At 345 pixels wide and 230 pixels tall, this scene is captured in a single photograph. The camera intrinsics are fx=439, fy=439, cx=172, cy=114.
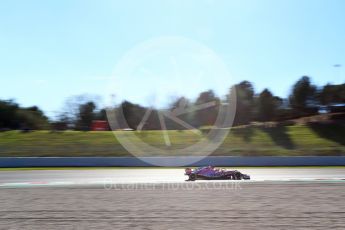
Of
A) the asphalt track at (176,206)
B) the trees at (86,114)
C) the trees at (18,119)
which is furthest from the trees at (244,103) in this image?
the asphalt track at (176,206)

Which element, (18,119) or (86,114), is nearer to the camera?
(18,119)

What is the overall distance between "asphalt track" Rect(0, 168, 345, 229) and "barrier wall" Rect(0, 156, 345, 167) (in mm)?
12340

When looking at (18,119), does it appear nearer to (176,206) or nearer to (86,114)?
(86,114)

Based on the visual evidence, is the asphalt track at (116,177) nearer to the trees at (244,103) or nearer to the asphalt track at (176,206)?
the asphalt track at (176,206)

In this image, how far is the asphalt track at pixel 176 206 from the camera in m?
7.67

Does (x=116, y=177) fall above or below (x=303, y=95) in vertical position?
below

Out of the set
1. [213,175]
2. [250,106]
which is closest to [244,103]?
[250,106]

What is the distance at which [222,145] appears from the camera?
34.0m

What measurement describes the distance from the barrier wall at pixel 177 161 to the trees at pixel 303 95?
2493 centimetres

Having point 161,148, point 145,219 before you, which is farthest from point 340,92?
point 145,219

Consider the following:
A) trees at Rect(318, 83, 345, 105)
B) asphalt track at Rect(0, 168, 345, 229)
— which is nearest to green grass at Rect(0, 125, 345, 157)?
trees at Rect(318, 83, 345, 105)

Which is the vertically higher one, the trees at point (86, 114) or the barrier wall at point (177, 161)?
the trees at point (86, 114)

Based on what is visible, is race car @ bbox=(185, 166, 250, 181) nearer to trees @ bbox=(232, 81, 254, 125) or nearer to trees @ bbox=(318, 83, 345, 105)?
trees @ bbox=(232, 81, 254, 125)

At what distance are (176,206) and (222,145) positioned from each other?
24.6m
